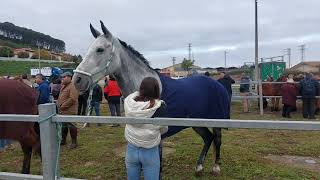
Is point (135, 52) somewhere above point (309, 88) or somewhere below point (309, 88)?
above

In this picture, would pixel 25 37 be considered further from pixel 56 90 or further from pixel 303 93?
pixel 303 93

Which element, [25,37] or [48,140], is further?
[25,37]

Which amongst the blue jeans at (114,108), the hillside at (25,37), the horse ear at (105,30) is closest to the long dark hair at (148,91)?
the horse ear at (105,30)

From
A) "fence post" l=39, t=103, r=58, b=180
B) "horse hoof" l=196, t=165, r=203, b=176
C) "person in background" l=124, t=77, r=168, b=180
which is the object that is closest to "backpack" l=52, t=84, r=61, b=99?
"horse hoof" l=196, t=165, r=203, b=176

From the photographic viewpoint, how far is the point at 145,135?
Answer: 11.0 feet

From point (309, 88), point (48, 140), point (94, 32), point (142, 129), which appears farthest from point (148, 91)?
point (309, 88)

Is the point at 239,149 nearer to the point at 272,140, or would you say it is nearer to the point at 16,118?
the point at 272,140

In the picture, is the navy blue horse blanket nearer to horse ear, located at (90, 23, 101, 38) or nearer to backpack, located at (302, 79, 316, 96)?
horse ear, located at (90, 23, 101, 38)

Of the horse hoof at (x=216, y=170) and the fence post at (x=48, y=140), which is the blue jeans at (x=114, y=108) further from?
the fence post at (x=48, y=140)

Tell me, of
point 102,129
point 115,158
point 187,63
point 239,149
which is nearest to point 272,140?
point 239,149

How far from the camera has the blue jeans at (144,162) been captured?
11.1 ft

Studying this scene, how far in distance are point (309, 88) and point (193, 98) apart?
9173 mm

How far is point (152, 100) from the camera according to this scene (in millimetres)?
3381

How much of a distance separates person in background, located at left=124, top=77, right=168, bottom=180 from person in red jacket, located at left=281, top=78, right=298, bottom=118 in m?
11.1
